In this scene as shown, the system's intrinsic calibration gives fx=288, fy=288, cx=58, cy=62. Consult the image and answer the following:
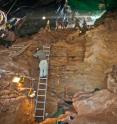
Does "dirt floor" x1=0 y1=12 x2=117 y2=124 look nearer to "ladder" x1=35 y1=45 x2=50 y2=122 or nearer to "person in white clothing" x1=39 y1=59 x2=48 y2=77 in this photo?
"ladder" x1=35 y1=45 x2=50 y2=122

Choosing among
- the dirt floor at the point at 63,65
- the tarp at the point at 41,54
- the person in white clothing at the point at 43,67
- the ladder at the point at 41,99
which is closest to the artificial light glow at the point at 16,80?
the dirt floor at the point at 63,65

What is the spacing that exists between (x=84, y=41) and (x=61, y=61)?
82.4 inches

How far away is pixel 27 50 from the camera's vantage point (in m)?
18.7

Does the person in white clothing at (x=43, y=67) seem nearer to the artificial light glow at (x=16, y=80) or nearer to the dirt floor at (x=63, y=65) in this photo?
the dirt floor at (x=63, y=65)

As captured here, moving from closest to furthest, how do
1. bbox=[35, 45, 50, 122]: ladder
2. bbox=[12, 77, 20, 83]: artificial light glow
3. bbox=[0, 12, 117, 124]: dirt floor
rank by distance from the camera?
bbox=[12, 77, 20, 83]: artificial light glow, bbox=[0, 12, 117, 124]: dirt floor, bbox=[35, 45, 50, 122]: ladder

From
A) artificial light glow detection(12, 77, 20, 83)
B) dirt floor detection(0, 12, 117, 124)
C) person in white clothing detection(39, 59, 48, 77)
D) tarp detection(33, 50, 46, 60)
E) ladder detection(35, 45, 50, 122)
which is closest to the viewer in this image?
artificial light glow detection(12, 77, 20, 83)

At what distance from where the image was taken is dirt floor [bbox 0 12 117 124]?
16.2 m

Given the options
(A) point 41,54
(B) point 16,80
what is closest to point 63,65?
(A) point 41,54

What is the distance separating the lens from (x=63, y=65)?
17.8m

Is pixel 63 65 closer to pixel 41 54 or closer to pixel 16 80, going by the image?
pixel 41 54


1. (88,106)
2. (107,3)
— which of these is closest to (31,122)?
(88,106)

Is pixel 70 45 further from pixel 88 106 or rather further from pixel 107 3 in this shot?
pixel 88 106

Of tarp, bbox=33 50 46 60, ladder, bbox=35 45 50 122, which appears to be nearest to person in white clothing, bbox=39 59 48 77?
ladder, bbox=35 45 50 122

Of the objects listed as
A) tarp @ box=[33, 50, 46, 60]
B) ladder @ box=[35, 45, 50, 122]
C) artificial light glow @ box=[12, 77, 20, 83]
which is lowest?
ladder @ box=[35, 45, 50, 122]
